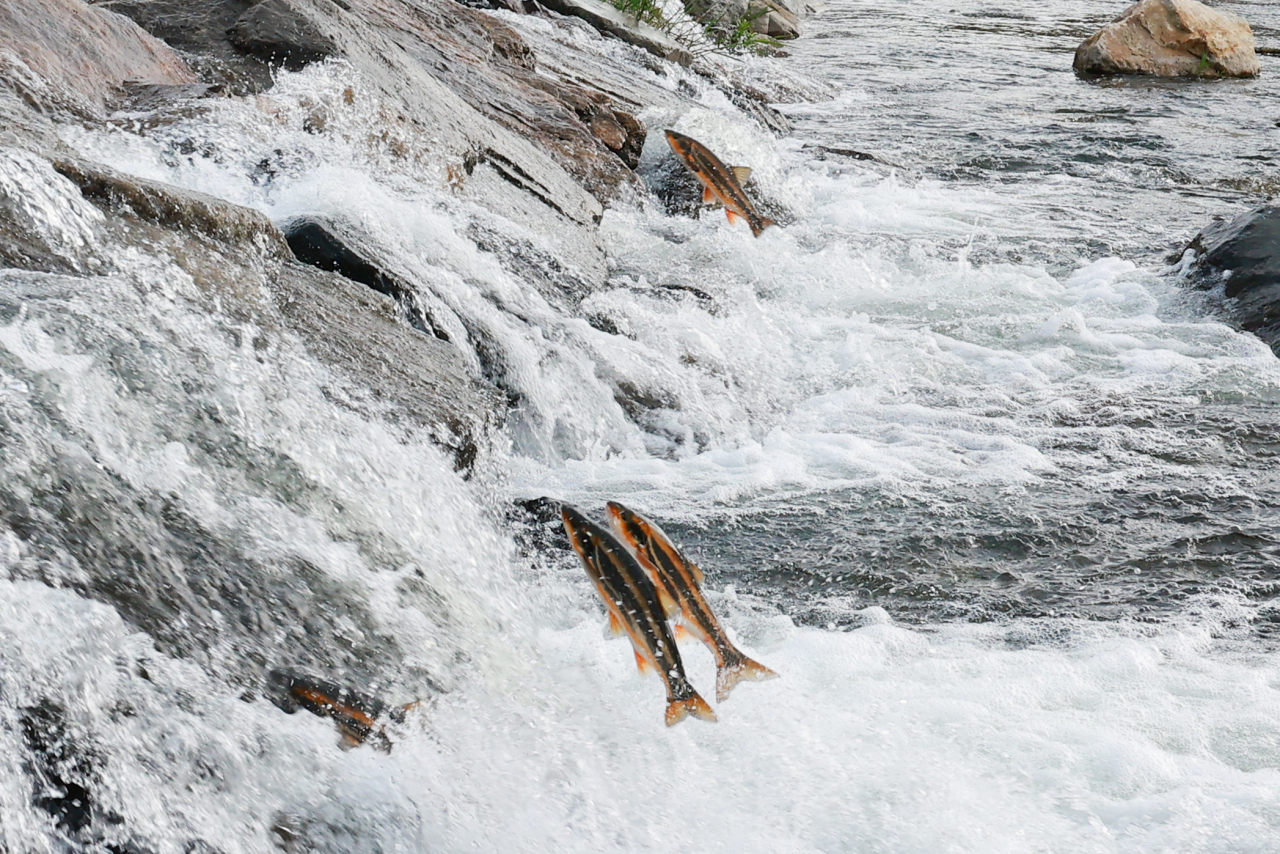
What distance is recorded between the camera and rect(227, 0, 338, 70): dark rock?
21.0 ft

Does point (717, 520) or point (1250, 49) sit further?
point (1250, 49)

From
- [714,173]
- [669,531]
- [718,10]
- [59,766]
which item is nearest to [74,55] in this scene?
[714,173]

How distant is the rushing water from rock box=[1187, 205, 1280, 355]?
240 millimetres

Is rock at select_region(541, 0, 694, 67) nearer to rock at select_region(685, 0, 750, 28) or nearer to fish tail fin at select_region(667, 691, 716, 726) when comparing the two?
rock at select_region(685, 0, 750, 28)

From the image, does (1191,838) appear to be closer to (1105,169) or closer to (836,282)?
(836,282)

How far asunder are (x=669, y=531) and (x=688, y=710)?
4.60ft

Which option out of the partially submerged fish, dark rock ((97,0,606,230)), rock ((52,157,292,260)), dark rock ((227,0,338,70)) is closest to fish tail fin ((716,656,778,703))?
the partially submerged fish

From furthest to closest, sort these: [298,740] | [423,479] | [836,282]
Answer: [836,282] → [423,479] → [298,740]

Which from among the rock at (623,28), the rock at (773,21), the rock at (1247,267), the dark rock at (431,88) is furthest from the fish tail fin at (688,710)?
the rock at (773,21)

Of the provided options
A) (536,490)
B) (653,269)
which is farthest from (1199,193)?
(536,490)

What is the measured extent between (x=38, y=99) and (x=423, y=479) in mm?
2677

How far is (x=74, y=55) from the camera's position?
5449 millimetres

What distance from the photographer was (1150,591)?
13.5ft

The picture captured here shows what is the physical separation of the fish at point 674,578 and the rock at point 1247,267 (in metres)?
4.93
